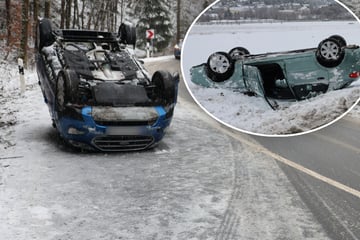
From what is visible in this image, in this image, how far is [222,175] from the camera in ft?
18.6

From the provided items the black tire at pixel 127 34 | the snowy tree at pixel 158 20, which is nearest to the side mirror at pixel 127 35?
the black tire at pixel 127 34

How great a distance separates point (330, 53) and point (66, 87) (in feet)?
14.8

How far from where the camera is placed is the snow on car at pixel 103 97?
650 centimetres

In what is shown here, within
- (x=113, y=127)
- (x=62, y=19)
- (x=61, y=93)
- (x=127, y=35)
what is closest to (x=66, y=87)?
(x=61, y=93)

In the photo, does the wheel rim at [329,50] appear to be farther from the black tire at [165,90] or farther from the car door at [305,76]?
the black tire at [165,90]

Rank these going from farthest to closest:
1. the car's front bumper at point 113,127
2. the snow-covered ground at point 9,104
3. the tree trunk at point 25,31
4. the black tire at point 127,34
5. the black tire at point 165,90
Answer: the tree trunk at point 25,31 → the black tire at point 127,34 → the snow-covered ground at point 9,104 → the black tire at point 165,90 → the car's front bumper at point 113,127

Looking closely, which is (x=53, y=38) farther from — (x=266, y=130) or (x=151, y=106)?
(x=266, y=130)

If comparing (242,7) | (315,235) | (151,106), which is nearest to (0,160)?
(151,106)

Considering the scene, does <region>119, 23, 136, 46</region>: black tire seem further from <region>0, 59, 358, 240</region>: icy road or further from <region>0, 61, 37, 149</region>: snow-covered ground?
<region>0, 61, 37, 149</region>: snow-covered ground

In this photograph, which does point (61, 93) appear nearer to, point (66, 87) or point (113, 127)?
point (66, 87)

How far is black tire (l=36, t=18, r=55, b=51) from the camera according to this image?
25.7 ft

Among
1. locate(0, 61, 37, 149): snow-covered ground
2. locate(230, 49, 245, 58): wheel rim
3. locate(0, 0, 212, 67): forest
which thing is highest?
locate(0, 0, 212, 67): forest

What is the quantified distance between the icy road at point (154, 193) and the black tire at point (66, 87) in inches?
27.5

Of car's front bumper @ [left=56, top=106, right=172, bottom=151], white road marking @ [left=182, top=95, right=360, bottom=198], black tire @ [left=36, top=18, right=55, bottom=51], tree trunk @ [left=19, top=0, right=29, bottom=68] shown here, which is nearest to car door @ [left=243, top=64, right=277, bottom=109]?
white road marking @ [left=182, top=95, right=360, bottom=198]
